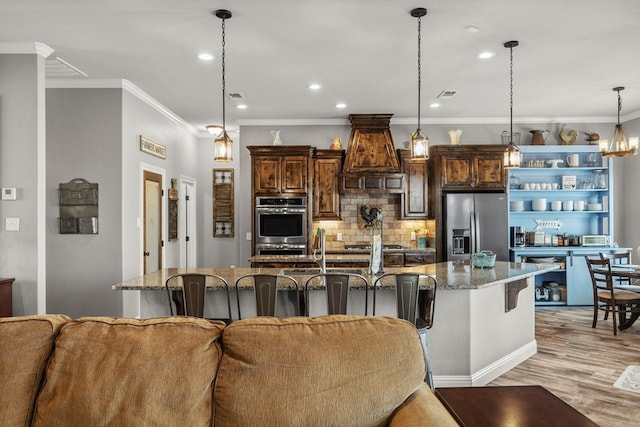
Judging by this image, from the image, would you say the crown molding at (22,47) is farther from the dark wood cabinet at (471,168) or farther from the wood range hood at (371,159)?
the dark wood cabinet at (471,168)

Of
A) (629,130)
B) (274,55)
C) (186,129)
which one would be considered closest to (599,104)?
(629,130)

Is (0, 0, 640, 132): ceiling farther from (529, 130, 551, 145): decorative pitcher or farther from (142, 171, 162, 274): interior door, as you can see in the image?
(142, 171, 162, 274): interior door

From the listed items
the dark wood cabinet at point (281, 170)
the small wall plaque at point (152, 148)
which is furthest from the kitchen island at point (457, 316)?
the dark wood cabinet at point (281, 170)

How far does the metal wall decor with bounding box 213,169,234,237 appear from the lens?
26.4ft

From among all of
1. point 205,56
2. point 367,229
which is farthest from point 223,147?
point 367,229

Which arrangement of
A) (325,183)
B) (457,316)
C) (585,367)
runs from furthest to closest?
(325,183) → (585,367) → (457,316)

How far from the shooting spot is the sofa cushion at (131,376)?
4.55ft

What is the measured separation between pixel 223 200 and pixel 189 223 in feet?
2.54

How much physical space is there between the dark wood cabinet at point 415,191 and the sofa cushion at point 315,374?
5.14 m

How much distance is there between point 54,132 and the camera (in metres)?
4.96

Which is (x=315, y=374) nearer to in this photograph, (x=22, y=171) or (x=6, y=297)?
(x=6, y=297)

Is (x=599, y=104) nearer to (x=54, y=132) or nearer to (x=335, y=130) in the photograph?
(x=335, y=130)

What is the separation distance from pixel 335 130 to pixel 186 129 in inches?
99.8

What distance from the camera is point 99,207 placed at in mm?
4980
